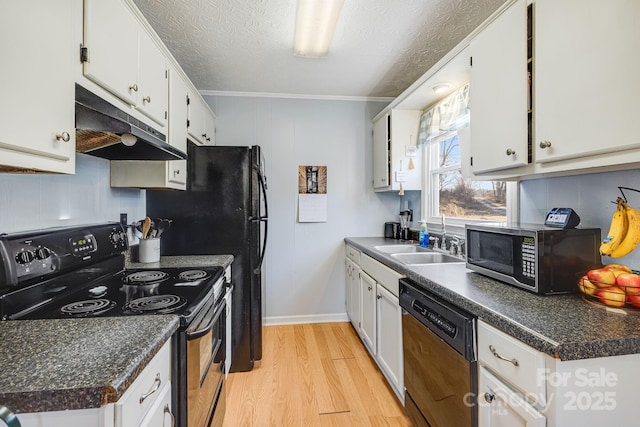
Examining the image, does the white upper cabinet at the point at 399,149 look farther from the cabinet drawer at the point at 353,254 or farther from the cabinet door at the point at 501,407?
the cabinet door at the point at 501,407

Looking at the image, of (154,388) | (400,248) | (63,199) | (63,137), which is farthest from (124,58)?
(400,248)

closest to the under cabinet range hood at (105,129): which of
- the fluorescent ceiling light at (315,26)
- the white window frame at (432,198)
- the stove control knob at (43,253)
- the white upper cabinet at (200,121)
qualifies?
the stove control knob at (43,253)

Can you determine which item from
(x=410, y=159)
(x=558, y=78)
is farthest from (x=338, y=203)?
(x=558, y=78)

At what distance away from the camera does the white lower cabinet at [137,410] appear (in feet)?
2.09

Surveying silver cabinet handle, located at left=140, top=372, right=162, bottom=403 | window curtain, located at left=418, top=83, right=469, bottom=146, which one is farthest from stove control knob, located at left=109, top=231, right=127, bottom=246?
window curtain, located at left=418, top=83, right=469, bottom=146

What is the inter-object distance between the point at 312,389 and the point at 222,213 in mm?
1403

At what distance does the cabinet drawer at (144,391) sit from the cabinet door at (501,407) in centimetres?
108

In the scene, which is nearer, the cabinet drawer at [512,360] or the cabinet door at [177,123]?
the cabinet drawer at [512,360]

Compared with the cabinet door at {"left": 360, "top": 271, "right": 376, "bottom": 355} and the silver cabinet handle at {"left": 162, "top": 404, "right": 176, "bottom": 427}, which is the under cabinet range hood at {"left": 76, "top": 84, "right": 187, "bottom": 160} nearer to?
the silver cabinet handle at {"left": 162, "top": 404, "right": 176, "bottom": 427}


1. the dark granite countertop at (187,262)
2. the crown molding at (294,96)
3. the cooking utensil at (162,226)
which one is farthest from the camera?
the crown molding at (294,96)

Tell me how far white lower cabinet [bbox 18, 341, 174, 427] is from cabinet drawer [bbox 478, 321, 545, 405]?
1.07 meters

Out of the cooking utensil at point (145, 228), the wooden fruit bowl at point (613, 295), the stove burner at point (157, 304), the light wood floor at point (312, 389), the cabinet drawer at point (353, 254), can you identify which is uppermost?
the cooking utensil at point (145, 228)

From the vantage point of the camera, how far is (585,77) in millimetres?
1030

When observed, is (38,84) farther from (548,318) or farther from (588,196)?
(588,196)
